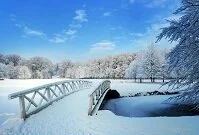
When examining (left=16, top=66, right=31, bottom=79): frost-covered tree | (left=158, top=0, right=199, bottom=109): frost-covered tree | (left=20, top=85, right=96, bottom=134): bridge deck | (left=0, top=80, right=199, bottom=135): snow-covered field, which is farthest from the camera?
(left=16, top=66, right=31, bottom=79): frost-covered tree

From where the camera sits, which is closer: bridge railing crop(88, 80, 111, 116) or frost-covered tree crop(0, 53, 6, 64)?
bridge railing crop(88, 80, 111, 116)

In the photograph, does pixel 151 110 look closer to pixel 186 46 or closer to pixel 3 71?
pixel 186 46

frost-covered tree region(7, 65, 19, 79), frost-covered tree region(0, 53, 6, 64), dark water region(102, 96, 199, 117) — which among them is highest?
frost-covered tree region(0, 53, 6, 64)

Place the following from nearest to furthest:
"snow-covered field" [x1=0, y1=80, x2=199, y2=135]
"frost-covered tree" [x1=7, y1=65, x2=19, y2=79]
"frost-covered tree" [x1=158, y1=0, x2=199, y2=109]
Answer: "frost-covered tree" [x1=158, y1=0, x2=199, y2=109], "snow-covered field" [x1=0, y1=80, x2=199, y2=135], "frost-covered tree" [x1=7, y1=65, x2=19, y2=79]

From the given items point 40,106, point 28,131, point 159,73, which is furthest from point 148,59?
point 28,131

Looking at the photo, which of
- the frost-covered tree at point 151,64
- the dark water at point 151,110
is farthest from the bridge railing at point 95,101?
the frost-covered tree at point 151,64

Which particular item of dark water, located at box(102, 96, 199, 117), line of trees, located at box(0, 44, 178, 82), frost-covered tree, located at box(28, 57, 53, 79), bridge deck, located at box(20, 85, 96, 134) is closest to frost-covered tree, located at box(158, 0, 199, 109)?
bridge deck, located at box(20, 85, 96, 134)

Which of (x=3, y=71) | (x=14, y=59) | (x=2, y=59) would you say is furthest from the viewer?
(x=14, y=59)

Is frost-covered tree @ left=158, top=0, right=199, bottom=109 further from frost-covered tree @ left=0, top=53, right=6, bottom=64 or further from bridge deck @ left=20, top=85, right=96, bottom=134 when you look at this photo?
frost-covered tree @ left=0, top=53, right=6, bottom=64

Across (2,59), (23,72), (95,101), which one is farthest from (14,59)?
(95,101)

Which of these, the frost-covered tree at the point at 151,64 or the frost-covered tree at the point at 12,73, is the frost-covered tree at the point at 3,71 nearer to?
the frost-covered tree at the point at 12,73

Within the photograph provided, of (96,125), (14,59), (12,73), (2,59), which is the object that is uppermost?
(14,59)

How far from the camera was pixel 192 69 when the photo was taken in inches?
316

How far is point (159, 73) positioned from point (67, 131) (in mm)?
58318
